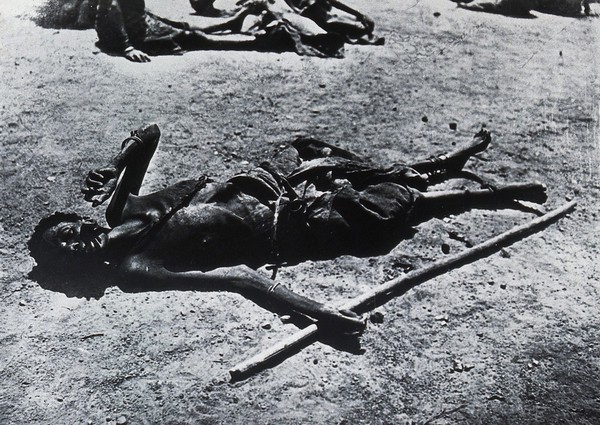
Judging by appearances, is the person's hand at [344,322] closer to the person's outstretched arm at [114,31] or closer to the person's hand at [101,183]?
the person's hand at [101,183]

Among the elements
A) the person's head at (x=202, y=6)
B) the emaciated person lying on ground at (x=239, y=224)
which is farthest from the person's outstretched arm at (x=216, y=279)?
the person's head at (x=202, y=6)

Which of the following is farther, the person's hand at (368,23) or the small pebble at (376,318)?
the person's hand at (368,23)

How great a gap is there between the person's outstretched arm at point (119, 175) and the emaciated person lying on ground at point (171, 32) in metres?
2.52

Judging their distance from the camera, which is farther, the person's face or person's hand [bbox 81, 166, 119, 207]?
person's hand [bbox 81, 166, 119, 207]

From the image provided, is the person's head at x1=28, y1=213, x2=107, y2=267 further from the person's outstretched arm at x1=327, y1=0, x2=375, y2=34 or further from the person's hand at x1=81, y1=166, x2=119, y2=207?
the person's outstretched arm at x1=327, y1=0, x2=375, y2=34

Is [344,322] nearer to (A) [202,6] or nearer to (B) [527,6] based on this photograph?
(A) [202,6]

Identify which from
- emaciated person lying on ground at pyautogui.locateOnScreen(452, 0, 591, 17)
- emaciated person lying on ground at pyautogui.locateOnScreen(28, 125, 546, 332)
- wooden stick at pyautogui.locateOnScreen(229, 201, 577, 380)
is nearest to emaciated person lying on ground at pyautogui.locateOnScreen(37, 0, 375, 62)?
emaciated person lying on ground at pyautogui.locateOnScreen(452, 0, 591, 17)

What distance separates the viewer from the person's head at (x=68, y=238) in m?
4.39

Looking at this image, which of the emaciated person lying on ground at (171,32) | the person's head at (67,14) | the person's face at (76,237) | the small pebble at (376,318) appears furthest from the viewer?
the person's head at (67,14)

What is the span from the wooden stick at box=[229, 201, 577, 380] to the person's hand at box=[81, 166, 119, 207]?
5.31 feet

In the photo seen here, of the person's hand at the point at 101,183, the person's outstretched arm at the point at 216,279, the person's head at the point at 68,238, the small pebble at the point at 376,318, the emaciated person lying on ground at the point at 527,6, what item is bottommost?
the small pebble at the point at 376,318

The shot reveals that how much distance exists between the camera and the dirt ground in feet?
12.6

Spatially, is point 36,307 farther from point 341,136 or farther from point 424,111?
point 424,111

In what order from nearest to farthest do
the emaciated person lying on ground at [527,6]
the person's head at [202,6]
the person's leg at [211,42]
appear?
the person's leg at [211,42] → the person's head at [202,6] → the emaciated person lying on ground at [527,6]
